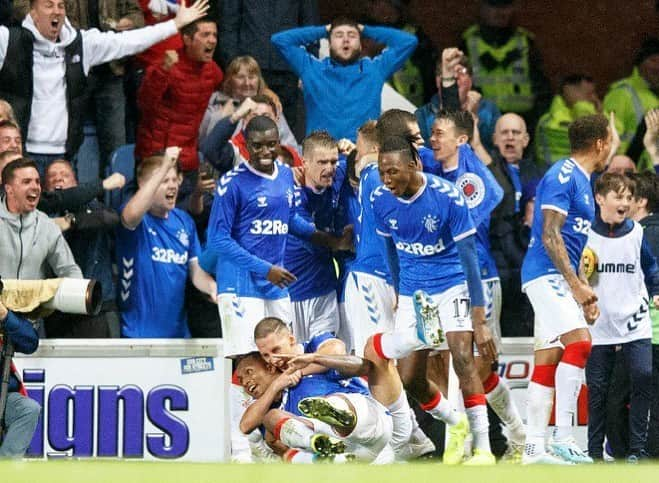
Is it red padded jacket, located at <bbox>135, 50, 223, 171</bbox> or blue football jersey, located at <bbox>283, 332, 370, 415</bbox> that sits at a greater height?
red padded jacket, located at <bbox>135, 50, 223, 171</bbox>

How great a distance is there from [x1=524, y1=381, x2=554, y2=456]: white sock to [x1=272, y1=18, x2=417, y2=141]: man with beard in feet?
9.58

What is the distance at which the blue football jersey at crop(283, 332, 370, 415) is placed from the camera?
10.9 metres

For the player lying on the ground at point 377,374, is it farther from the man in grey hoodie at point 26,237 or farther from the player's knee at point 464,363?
the man in grey hoodie at point 26,237

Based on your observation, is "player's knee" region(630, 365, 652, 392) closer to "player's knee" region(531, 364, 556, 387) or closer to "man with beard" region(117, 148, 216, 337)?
"player's knee" region(531, 364, 556, 387)

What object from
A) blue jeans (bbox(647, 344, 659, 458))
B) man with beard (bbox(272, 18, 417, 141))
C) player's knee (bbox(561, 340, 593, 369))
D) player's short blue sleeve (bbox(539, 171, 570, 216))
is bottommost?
blue jeans (bbox(647, 344, 659, 458))

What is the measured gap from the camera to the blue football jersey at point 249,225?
11.6 meters

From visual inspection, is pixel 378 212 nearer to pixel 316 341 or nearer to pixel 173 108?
pixel 316 341

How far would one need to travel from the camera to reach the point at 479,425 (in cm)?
1072

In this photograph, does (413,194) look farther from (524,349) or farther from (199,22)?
(199,22)

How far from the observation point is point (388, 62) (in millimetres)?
13133

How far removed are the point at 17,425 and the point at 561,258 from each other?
3.26 metres

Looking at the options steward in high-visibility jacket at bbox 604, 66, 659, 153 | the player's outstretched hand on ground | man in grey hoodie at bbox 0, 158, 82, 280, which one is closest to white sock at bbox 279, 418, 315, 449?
the player's outstretched hand on ground

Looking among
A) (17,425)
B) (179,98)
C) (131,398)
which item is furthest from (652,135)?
(17,425)

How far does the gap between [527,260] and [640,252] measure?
45.0 inches
